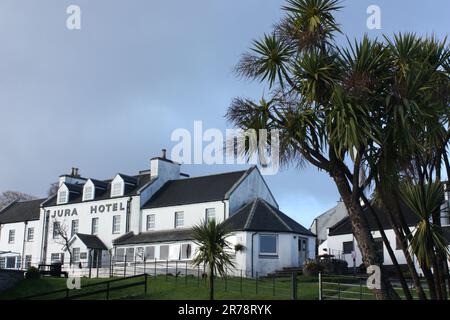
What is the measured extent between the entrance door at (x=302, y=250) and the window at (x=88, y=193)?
21.1 metres

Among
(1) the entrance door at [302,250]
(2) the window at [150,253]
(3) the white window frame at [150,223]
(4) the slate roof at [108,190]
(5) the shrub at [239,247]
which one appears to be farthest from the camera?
(4) the slate roof at [108,190]

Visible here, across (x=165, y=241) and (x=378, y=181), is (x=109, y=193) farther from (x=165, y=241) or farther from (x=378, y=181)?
(x=378, y=181)

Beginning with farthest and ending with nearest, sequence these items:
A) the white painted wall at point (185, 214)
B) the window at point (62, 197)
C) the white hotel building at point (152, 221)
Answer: the window at point (62, 197)
the white painted wall at point (185, 214)
the white hotel building at point (152, 221)

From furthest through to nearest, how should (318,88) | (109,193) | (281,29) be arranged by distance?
1. (109,193)
2. (281,29)
3. (318,88)

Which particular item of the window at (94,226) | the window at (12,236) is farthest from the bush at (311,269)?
the window at (12,236)

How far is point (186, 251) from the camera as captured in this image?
146ft

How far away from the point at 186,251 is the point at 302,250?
8.57 meters

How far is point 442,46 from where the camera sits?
15.5 m

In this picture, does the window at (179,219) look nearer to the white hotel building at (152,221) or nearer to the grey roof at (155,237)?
the white hotel building at (152,221)

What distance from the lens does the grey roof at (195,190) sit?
4741 centimetres

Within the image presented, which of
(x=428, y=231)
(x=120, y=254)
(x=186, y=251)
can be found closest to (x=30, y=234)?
(x=120, y=254)

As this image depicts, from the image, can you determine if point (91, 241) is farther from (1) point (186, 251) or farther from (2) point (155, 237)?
(1) point (186, 251)
